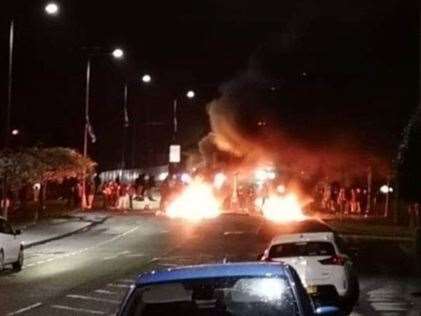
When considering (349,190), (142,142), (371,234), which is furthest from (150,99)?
(371,234)

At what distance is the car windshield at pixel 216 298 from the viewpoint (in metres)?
7.07

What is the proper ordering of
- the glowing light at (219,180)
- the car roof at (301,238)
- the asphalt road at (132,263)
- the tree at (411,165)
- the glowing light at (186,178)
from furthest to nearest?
1. the glowing light at (219,180)
2. the glowing light at (186,178)
3. the tree at (411,165)
4. the asphalt road at (132,263)
5. the car roof at (301,238)

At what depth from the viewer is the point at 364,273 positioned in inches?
1061

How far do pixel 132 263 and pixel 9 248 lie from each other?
3.79 m

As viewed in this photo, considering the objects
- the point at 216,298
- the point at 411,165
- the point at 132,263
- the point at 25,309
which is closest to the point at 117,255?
the point at 132,263

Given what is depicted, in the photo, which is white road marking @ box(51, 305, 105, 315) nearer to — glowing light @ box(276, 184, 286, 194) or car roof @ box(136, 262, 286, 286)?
car roof @ box(136, 262, 286, 286)

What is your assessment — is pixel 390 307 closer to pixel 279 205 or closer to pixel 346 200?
pixel 346 200

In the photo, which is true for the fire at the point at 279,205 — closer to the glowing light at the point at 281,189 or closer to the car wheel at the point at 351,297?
the glowing light at the point at 281,189

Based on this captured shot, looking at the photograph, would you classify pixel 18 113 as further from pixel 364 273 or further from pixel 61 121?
pixel 364 273

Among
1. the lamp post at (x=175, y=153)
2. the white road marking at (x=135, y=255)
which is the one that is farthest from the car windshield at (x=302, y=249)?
the lamp post at (x=175, y=153)

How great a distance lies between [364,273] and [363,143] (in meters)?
32.4

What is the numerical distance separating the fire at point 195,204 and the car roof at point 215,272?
4752cm

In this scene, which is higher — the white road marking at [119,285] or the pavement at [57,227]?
the pavement at [57,227]

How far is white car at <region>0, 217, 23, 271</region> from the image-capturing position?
27594 mm
